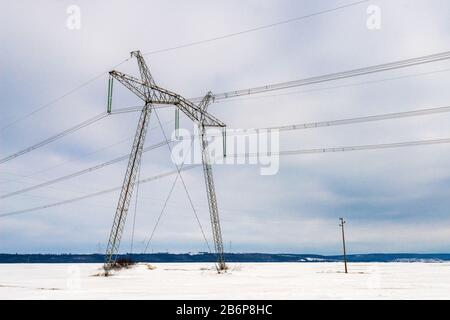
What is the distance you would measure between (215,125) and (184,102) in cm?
635

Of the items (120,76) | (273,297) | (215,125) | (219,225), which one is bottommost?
(273,297)

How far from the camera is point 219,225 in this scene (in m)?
68.2
